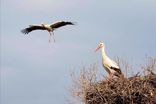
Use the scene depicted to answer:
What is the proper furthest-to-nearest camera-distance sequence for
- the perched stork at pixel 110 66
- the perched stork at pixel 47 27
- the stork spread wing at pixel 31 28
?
the stork spread wing at pixel 31 28, the perched stork at pixel 47 27, the perched stork at pixel 110 66

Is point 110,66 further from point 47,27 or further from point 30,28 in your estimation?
point 30,28

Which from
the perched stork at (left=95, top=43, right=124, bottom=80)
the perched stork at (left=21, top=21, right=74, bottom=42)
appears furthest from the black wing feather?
the perched stork at (left=95, top=43, right=124, bottom=80)

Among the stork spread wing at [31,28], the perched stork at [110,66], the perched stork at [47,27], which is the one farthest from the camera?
the stork spread wing at [31,28]

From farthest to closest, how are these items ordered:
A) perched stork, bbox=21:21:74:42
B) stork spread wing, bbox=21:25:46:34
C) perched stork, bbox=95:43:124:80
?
stork spread wing, bbox=21:25:46:34
perched stork, bbox=21:21:74:42
perched stork, bbox=95:43:124:80

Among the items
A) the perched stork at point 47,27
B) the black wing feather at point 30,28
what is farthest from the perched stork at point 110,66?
the black wing feather at point 30,28

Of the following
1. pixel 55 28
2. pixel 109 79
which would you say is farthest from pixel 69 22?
pixel 109 79

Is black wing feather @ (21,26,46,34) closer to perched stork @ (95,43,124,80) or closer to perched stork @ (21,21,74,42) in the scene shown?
perched stork @ (21,21,74,42)

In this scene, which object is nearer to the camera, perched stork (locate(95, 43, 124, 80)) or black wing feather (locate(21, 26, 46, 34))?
perched stork (locate(95, 43, 124, 80))

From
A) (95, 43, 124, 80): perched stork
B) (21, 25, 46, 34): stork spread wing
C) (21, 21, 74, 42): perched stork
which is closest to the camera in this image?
(95, 43, 124, 80): perched stork

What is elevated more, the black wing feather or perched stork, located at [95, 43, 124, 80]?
the black wing feather

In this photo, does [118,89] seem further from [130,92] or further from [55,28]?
[55,28]

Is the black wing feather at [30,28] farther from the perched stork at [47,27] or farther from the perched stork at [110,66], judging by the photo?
the perched stork at [110,66]

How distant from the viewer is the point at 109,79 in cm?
3078

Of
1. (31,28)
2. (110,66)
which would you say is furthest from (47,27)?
(110,66)
